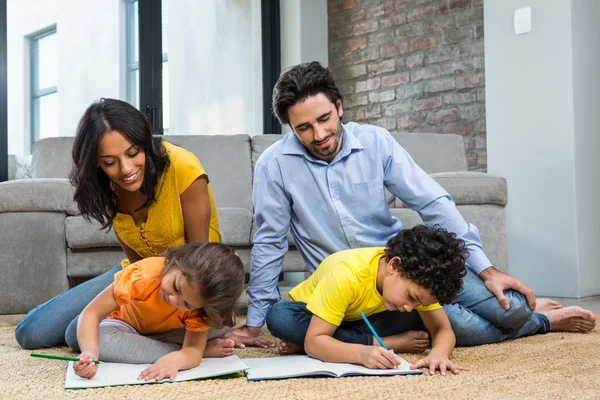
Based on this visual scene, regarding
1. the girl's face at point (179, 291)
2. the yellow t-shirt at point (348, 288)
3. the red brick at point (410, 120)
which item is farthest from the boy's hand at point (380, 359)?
the red brick at point (410, 120)

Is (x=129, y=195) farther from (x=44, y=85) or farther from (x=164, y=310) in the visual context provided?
(x=44, y=85)

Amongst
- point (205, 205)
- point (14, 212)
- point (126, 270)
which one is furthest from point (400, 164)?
point (14, 212)

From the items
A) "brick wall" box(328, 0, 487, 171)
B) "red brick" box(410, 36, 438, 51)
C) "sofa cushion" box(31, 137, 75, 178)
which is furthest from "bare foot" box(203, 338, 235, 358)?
"red brick" box(410, 36, 438, 51)

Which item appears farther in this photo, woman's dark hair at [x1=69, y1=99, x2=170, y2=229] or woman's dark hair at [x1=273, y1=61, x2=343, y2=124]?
woman's dark hair at [x1=273, y1=61, x2=343, y2=124]

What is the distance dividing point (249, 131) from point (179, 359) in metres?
3.51

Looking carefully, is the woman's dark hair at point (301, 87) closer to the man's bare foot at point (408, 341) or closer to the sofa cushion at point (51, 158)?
the man's bare foot at point (408, 341)

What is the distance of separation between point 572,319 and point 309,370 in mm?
933

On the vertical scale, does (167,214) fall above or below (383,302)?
above

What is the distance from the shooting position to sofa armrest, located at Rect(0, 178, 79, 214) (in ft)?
9.04

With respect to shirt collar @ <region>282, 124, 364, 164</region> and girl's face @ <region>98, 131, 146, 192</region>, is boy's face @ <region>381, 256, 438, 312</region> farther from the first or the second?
girl's face @ <region>98, 131, 146, 192</region>

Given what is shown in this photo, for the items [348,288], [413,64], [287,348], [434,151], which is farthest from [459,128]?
[348,288]

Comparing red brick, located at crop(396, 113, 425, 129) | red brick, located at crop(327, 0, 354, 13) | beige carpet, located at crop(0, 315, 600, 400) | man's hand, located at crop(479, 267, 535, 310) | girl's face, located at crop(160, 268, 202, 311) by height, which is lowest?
beige carpet, located at crop(0, 315, 600, 400)

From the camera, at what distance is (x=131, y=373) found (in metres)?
1.41

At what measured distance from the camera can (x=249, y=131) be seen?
484 cm
